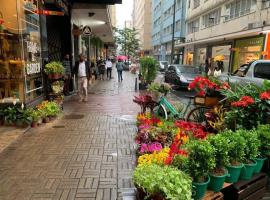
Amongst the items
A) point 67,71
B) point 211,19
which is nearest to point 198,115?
point 67,71

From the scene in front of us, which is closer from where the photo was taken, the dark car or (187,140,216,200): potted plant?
(187,140,216,200): potted plant

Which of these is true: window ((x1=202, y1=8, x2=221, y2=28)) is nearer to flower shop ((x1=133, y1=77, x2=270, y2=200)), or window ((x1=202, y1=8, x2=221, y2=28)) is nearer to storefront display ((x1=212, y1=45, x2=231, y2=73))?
storefront display ((x1=212, y1=45, x2=231, y2=73))

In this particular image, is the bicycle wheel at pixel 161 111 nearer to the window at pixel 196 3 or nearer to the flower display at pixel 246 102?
the flower display at pixel 246 102

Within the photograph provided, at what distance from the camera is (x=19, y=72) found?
7363 mm

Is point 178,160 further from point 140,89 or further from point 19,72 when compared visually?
point 140,89

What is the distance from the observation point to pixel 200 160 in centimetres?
300

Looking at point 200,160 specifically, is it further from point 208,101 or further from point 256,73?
point 256,73

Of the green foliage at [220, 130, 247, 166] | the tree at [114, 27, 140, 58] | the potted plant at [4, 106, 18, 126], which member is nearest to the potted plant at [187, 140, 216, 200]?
the green foliage at [220, 130, 247, 166]

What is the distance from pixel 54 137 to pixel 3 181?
2.19 meters

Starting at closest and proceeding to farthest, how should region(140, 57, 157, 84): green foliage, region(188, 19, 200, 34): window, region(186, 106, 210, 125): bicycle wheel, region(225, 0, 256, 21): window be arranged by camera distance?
1. region(186, 106, 210, 125): bicycle wheel
2. region(140, 57, 157, 84): green foliage
3. region(225, 0, 256, 21): window
4. region(188, 19, 200, 34): window

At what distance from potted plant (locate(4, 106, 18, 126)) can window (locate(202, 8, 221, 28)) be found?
24757mm

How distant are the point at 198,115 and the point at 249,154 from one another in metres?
3.34

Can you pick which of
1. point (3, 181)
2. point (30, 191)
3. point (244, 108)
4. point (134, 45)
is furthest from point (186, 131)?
point (134, 45)

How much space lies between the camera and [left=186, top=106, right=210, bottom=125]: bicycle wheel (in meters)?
6.82
